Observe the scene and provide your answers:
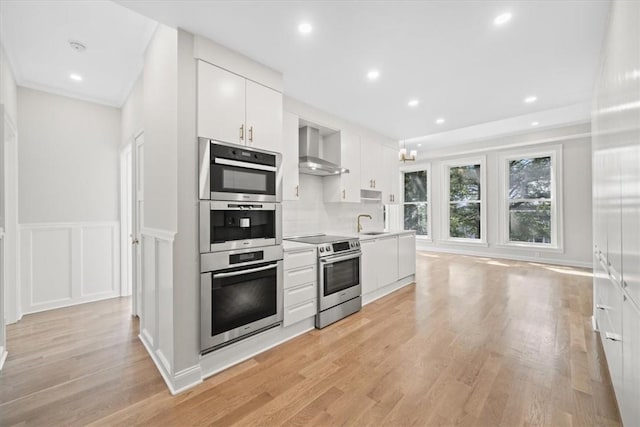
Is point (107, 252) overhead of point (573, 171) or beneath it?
beneath

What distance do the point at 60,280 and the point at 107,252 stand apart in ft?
1.90

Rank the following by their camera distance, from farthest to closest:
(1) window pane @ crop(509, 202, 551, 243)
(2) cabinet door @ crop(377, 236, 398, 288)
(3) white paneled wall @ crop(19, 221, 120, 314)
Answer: (1) window pane @ crop(509, 202, 551, 243) → (2) cabinet door @ crop(377, 236, 398, 288) → (3) white paneled wall @ crop(19, 221, 120, 314)

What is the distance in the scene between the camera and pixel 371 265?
3.73 metres

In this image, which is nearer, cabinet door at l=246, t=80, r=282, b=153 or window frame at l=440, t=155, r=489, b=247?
cabinet door at l=246, t=80, r=282, b=153

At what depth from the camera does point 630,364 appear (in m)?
1.29

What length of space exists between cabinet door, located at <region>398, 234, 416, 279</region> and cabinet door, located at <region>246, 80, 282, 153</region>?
2.69 meters

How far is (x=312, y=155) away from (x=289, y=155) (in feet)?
1.79

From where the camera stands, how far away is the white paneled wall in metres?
3.33

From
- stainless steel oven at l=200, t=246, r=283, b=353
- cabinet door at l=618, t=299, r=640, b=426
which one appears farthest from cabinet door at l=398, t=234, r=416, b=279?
cabinet door at l=618, t=299, r=640, b=426

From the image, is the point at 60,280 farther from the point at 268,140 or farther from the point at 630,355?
the point at 630,355

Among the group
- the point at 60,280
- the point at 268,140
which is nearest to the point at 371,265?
the point at 268,140

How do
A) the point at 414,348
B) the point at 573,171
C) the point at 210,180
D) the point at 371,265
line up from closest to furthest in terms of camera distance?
the point at 210,180 → the point at 414,348 → the point at 371,265 → the point at 573,171

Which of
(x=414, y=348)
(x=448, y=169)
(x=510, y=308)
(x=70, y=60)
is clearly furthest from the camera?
(x=448, y=169)

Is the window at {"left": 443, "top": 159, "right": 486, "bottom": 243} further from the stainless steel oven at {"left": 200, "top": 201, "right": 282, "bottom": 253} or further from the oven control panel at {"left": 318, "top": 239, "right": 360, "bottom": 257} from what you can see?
the stainless steel oven at {"left": 200, "top": 201, "right": 282, "bottom": 253}
